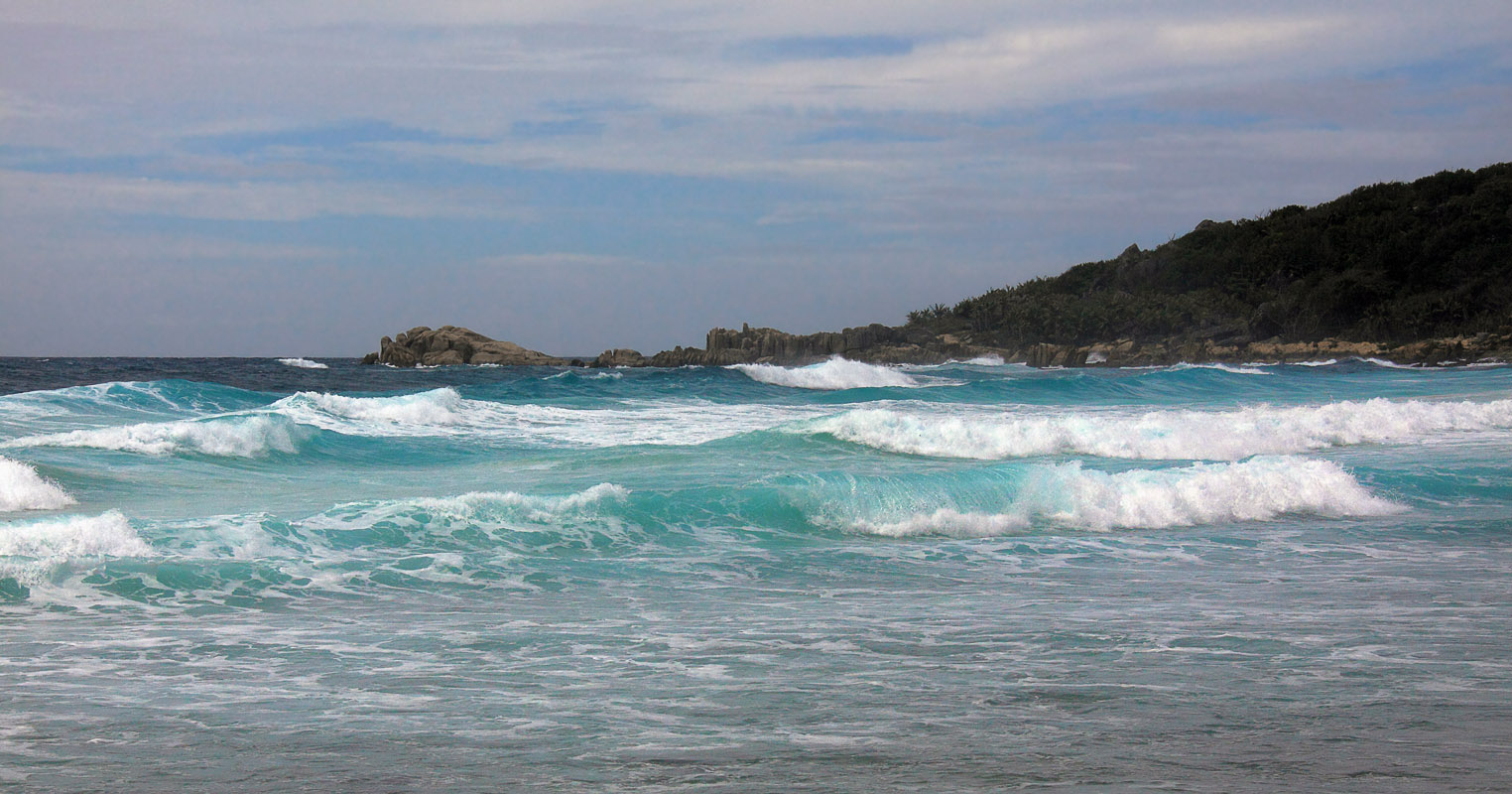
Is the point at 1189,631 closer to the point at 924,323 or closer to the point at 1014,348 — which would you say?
the point at 1014,348

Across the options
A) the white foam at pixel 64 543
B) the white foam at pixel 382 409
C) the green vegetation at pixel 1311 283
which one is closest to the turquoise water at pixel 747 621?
the white foam at pixel 64 543

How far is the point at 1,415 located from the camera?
20922mm

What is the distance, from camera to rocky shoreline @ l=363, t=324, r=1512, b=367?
5834cm

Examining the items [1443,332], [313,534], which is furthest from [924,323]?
[313,534]

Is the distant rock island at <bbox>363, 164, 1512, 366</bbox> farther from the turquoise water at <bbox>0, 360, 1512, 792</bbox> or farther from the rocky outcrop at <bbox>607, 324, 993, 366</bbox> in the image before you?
the turquoise water at <bbox>0, 360, 1512, 792</bbox>

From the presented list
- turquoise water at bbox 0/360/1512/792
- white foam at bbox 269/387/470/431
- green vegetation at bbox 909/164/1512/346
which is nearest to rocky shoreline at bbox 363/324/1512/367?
green vegetation at bbox 909/164/1512/346

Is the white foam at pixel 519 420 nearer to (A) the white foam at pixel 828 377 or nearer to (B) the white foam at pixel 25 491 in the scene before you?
(B) the white foam at pixel 25 491

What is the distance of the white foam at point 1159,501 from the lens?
428 inches

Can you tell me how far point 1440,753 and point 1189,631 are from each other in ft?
7.43

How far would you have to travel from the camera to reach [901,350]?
71750 millimetres

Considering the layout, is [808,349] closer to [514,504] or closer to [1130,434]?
[1130,434]

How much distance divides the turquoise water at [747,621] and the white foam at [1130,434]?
0.59m

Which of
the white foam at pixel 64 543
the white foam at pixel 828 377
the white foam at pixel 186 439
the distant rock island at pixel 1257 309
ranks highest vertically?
the distant rock island at pixel 1257 309

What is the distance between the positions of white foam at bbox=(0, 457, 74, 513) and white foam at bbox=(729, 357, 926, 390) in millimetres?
31167
